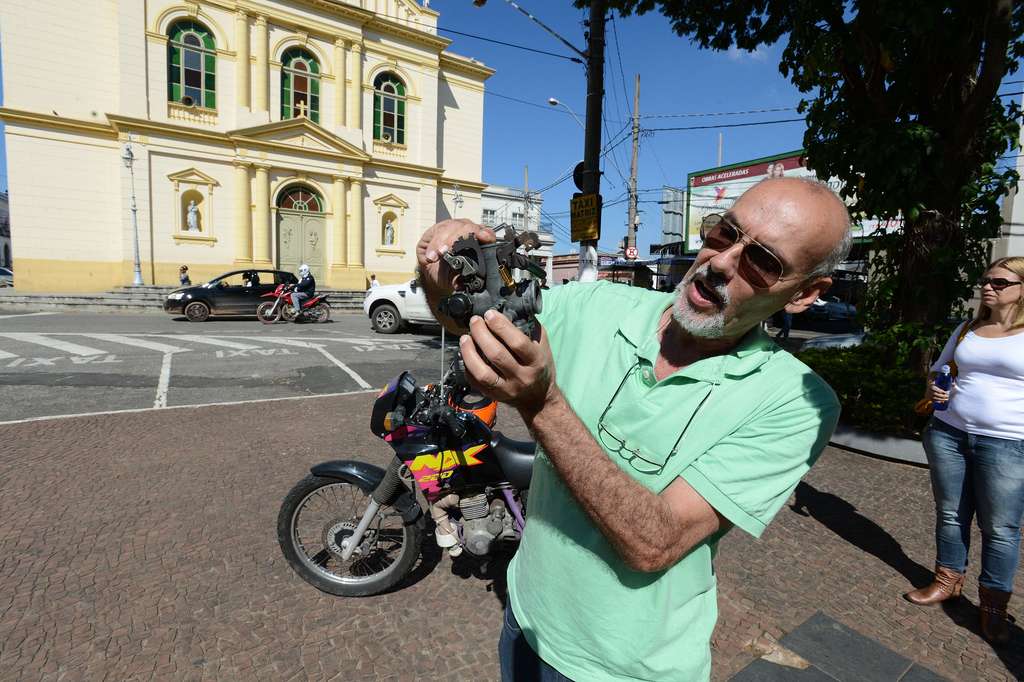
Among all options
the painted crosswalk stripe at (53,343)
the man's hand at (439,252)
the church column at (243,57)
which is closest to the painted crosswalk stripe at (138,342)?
the painted crosswalk stripe at (53,343)

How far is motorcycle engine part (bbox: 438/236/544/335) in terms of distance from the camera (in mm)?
1010

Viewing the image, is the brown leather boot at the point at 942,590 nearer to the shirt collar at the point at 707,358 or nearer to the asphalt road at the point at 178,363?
the shirt collar at the point at 707,358

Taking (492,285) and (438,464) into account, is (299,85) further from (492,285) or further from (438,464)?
(492,285)

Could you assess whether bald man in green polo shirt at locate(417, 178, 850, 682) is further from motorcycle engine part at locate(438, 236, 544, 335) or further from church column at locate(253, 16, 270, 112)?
church column at locate(253, 16, 270, 112)

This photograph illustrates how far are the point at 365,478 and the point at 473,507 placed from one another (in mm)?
647

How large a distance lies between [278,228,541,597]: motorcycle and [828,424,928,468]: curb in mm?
3997

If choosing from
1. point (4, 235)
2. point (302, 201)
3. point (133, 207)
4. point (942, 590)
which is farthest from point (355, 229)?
point (4, 235)

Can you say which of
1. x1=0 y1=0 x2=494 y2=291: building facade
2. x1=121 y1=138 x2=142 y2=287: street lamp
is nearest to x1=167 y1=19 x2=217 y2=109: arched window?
x1=0 y1=0 x2=494 y2=291: building facade

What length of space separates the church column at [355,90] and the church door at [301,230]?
3.62 meters

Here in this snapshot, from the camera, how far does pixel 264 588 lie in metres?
3.12

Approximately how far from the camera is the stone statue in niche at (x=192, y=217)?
69.7 feet

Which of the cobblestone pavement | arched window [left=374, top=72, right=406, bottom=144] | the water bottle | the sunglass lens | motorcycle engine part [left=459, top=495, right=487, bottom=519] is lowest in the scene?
the cobblestone pavement

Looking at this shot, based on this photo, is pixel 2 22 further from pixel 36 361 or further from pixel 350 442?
pixel 350 442

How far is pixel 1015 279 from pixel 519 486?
292 centimetres
